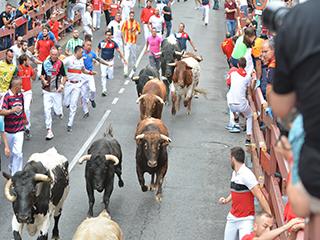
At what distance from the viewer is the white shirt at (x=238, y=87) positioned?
14.7m

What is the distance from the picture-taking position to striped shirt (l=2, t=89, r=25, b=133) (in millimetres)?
12352

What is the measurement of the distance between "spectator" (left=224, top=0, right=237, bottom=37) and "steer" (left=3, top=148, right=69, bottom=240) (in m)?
18.9

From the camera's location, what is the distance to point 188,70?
1891 cm

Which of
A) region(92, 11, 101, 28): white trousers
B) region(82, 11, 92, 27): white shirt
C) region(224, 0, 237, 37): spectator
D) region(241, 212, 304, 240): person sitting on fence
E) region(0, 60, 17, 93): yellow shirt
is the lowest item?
region(92, 11, 101, 28): white trousers

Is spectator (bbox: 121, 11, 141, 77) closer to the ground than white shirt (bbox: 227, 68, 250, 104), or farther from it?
closer to the ground

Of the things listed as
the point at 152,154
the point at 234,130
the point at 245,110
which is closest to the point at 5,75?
the point at 152,154

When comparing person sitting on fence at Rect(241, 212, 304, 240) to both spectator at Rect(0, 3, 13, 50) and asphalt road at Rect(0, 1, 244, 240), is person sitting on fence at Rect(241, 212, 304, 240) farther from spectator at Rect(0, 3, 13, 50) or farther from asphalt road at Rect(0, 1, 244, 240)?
spectator at Rect(0, 3, 13, 50)

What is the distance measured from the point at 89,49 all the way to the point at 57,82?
2215 millimetres

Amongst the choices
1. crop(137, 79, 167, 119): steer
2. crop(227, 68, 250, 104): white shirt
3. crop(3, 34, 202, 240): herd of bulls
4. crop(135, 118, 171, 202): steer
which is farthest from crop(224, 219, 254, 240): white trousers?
crop(137, 79, 167, 119): steer

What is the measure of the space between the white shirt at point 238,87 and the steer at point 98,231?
6675 mm

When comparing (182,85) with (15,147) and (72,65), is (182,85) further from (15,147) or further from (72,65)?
Result: (15,147)

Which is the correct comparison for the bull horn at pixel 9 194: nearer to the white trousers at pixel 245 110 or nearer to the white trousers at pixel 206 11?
the white trousers at pixel 245 110

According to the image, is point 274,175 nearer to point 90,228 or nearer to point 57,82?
point 90,228

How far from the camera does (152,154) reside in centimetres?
1218
